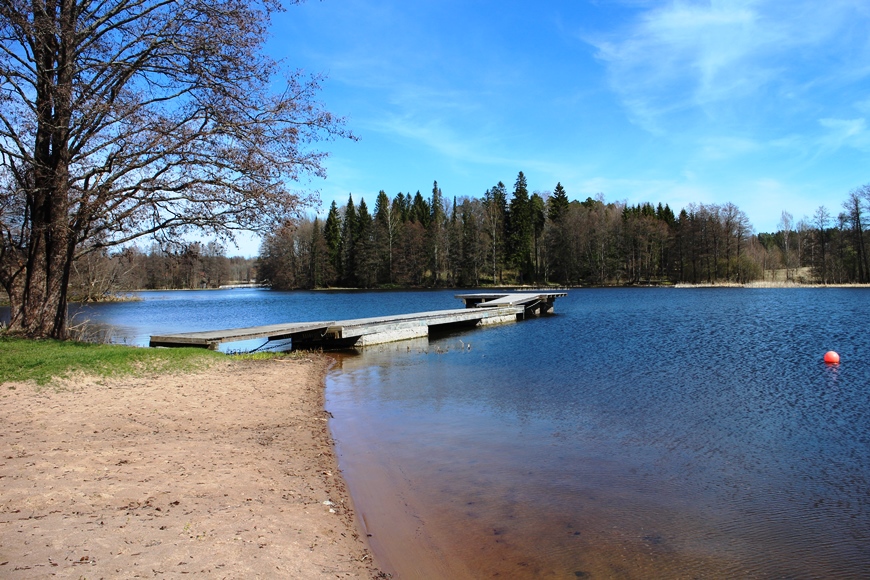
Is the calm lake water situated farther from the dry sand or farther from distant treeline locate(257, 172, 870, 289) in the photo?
distant treeline locate(257, 172, 870, 289)

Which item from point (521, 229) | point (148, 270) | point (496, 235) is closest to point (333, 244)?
point (496, 235)

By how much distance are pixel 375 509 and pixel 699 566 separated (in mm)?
3315

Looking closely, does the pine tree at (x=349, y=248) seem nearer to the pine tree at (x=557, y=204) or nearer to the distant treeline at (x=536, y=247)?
the distant treeline at (x=536, y=247)

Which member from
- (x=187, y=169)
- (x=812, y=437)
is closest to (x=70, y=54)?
(x=187, y=169)

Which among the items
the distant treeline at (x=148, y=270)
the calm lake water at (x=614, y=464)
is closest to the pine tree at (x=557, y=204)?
the distant treeline at (x=148, y=270)

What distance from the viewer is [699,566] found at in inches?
193

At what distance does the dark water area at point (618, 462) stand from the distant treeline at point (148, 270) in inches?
208

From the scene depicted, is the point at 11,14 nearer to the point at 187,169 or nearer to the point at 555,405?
the point at 187,169

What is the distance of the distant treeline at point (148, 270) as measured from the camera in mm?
14727

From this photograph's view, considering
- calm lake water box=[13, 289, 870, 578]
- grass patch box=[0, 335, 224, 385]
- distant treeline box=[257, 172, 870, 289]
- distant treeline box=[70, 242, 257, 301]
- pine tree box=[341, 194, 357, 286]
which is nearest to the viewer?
calm lake water box=[13, 289, 870, 578]

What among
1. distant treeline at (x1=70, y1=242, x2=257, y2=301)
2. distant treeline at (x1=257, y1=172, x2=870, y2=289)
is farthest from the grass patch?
distant treeline at (x1=257, y1=172, x2=870, y2=289)

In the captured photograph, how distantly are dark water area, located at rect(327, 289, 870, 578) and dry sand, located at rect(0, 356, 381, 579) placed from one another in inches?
30.2

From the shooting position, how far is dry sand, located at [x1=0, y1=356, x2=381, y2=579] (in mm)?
3834

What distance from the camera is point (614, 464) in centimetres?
753
